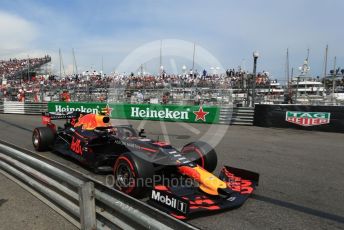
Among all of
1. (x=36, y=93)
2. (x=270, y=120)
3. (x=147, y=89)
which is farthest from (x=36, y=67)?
(x=270, y=120)

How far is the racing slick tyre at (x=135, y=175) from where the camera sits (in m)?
4.77

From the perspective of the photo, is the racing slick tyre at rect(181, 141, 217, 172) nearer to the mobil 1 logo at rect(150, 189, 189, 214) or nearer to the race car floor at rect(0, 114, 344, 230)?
the race car floor at rect(0, 114, 344, 230)

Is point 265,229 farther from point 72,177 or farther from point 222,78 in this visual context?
point 222,78

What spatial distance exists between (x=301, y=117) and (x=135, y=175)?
9.50 meters

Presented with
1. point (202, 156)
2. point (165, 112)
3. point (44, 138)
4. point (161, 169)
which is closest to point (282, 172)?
point (202, 156)

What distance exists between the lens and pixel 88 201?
363 centimetres

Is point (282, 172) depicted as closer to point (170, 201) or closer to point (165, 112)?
point (170, 201)

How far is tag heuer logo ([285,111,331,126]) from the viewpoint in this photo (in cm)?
1225

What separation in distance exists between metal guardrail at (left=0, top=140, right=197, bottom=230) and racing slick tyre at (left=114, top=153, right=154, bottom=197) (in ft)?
3.20

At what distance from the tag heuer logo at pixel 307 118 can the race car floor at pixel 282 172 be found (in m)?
0.62

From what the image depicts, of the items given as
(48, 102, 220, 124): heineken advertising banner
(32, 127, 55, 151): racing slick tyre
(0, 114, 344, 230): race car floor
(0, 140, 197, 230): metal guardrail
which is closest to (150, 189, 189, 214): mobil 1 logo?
(0, 114, 344, 230): race car floor

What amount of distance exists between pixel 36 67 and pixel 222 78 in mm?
39249

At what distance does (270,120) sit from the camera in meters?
13.5

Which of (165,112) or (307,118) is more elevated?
(307,118)
